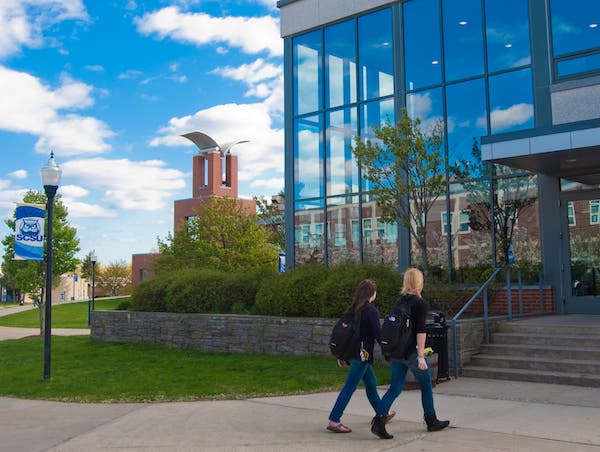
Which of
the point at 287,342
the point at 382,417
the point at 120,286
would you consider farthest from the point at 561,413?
the point at 120,286

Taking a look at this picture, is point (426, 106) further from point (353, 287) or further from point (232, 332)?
point (232, 332)

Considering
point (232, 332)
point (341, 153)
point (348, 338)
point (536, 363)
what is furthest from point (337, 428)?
point (341, 153)

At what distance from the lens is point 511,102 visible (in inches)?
625

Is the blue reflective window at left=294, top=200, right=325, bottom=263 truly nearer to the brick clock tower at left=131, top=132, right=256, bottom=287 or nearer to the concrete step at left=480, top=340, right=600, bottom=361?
the concrete step at left=480, top=340, right=600, bottom=361

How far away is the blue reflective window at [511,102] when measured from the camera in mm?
15542

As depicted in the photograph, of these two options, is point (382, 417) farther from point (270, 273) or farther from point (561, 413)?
point (270, 273)

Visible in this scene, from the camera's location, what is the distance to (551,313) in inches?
569

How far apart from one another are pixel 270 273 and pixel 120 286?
252 ft

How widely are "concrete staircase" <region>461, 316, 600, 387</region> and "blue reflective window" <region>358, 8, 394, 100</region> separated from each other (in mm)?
8773

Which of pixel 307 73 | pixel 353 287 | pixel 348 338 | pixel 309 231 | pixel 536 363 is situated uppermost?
pixel 307 73

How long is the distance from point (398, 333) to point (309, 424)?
66.5 inches

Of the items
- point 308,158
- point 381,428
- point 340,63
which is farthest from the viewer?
point 308,158

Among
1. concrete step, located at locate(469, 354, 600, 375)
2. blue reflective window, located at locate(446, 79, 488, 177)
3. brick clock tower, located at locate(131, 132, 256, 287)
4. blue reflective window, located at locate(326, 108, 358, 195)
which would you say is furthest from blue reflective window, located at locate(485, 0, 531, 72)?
brick clock tower, located at locate(131, 132, 256, 287)

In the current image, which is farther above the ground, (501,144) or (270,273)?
(501,144)
